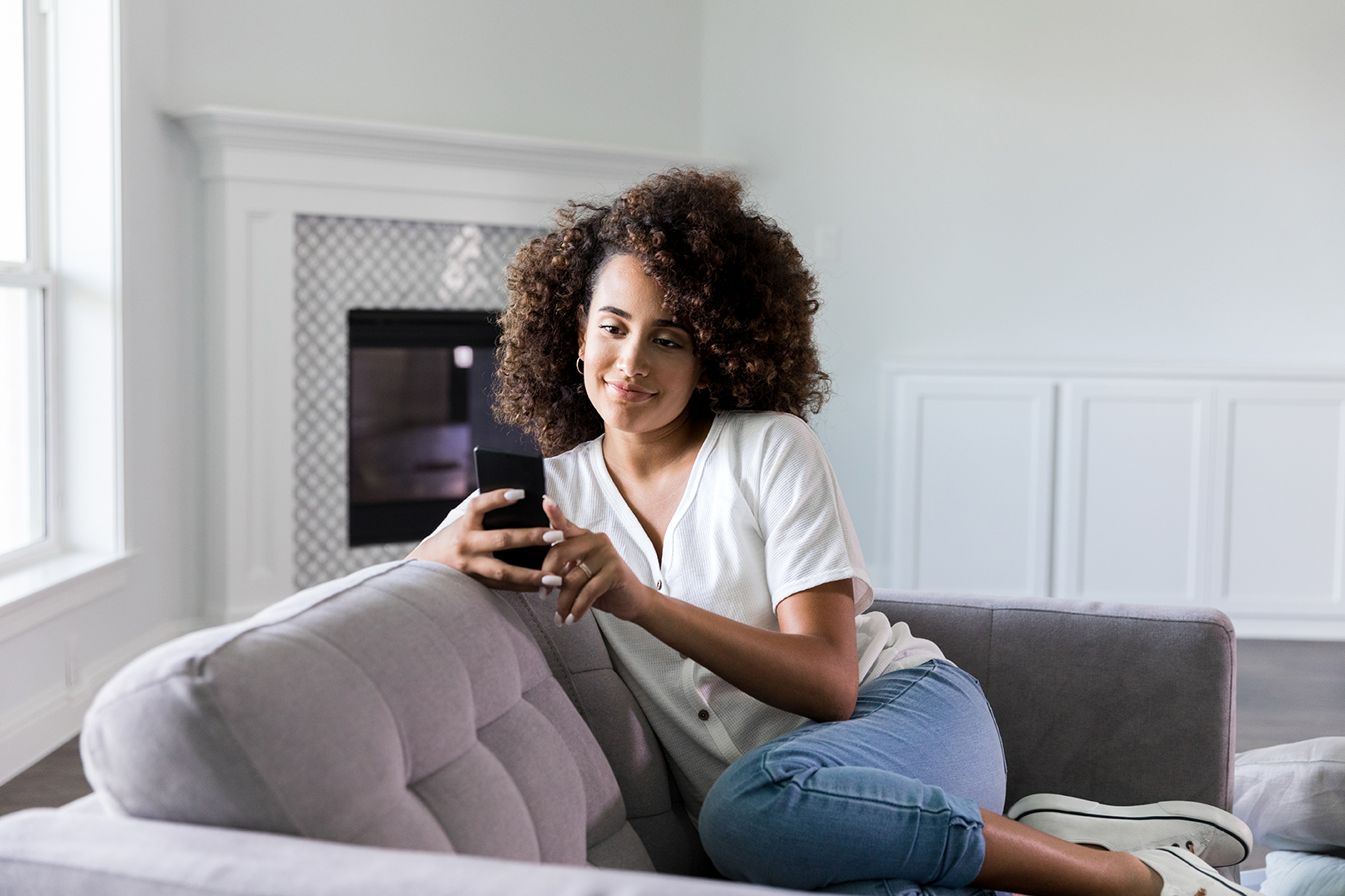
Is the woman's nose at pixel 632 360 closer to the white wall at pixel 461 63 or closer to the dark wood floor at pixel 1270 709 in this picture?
the dark wood floor at pixel 1270 709

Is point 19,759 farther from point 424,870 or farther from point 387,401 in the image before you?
point 424,870

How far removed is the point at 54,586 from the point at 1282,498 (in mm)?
3695

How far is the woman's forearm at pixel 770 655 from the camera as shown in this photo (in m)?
1.28

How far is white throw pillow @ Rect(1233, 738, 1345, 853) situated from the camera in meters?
1.49

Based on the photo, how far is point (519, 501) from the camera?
1.16 meters

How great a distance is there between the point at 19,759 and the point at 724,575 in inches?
77.6

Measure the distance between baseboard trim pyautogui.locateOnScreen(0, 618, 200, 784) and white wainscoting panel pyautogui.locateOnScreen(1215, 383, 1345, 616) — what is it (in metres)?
3.45

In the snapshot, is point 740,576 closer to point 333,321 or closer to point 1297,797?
point 1297,797

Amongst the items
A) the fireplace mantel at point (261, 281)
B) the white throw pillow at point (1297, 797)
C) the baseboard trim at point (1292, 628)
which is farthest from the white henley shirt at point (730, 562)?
the baseboard trim at point (1292, 628)

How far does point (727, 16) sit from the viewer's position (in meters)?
4.46

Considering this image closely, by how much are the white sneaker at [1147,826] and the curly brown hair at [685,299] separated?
639 millimetres

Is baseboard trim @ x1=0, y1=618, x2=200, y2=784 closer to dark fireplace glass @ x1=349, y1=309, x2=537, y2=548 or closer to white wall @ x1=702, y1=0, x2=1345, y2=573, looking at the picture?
dark fireplace glass @ x1=349, y1=309, x2=537, y2=548

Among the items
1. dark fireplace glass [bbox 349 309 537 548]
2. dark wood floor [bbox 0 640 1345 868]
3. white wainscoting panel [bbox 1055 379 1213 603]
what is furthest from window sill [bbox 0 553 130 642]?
white wainscoting panel [bbox 1055 379 1213 603]

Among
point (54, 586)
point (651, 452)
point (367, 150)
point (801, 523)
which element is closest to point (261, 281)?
point (367, 150)
